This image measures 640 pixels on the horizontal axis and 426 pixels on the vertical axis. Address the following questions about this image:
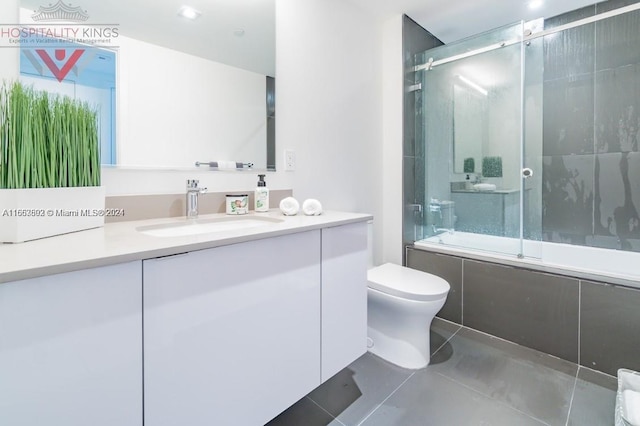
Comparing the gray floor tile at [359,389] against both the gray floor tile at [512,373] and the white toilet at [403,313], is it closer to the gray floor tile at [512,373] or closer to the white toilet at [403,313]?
the white toilet at [403,313]

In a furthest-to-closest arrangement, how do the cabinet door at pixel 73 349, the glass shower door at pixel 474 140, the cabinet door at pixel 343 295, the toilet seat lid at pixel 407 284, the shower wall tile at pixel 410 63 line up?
the shower wall tile at pixel 410 63 < the glass shower door at pixel 474 140 < the toilet seat lid at pixel 407 284 < the cabinet door at pixel 343 295 < the cabinet door at pixel 73 349

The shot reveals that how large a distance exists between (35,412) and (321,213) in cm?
102

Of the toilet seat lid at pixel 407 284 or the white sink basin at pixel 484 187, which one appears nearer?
the toilet seat lid at pixel 407 284

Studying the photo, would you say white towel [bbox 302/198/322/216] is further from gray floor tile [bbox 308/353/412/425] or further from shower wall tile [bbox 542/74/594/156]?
shower wall tile [bbox 542/74/594/156]

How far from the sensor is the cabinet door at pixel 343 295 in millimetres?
1121

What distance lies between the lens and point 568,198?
2197 mm

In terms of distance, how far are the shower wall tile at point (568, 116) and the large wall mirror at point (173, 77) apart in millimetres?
2076

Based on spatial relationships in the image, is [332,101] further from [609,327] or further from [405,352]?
[609,327]

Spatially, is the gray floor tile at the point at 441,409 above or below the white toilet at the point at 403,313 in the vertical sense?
below

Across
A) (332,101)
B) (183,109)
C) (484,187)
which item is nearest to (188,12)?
(183,109)

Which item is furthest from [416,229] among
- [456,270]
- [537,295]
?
[537,295]

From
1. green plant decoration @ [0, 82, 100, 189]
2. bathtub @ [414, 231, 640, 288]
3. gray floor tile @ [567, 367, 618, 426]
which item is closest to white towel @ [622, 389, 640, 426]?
gray floor tile @ [567, 367, 618, 426]

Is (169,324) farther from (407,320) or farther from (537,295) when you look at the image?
(537,295)
